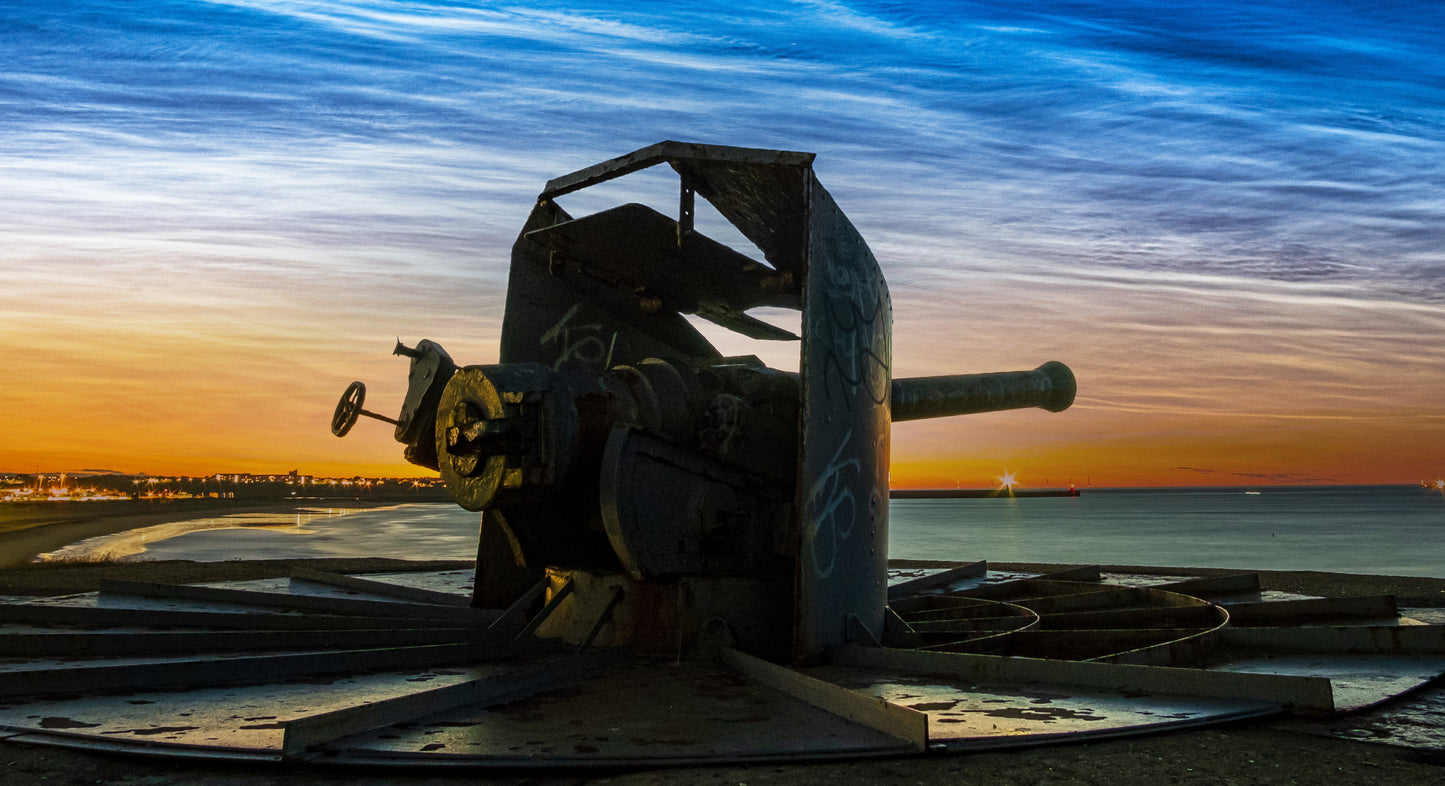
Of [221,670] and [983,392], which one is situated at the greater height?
[983,392]

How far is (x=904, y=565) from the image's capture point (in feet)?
46.6

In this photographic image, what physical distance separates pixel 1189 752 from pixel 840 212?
366cm

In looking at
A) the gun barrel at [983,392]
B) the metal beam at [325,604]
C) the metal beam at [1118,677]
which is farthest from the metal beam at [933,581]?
the metal beam at [325,604]

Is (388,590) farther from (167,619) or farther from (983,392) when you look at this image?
(983,392)

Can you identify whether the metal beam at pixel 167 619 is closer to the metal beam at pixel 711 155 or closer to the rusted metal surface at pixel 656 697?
the rusted metal surface at pixel 656 697

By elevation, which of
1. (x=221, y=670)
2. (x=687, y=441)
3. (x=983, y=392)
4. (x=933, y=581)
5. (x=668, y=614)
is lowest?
(x=933, y=581)

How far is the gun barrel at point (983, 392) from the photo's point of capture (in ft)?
25.6

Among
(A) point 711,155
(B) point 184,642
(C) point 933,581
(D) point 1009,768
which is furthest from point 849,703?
(C) point 933,581

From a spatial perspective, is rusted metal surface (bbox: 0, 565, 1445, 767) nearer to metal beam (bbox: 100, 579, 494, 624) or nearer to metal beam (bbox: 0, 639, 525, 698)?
metal beam (bbox: 0, 639, 525, 698)

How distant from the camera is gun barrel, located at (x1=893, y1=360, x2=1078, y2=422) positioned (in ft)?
25.6

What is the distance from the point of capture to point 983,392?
8516 millimetres

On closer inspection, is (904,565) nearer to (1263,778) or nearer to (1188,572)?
(1188,572)

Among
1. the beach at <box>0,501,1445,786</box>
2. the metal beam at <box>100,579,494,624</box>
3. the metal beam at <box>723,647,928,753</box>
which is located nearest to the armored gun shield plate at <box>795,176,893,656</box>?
the metal beam at <box>723,647,928,753</box>

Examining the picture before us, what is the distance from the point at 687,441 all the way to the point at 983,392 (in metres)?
3.36
